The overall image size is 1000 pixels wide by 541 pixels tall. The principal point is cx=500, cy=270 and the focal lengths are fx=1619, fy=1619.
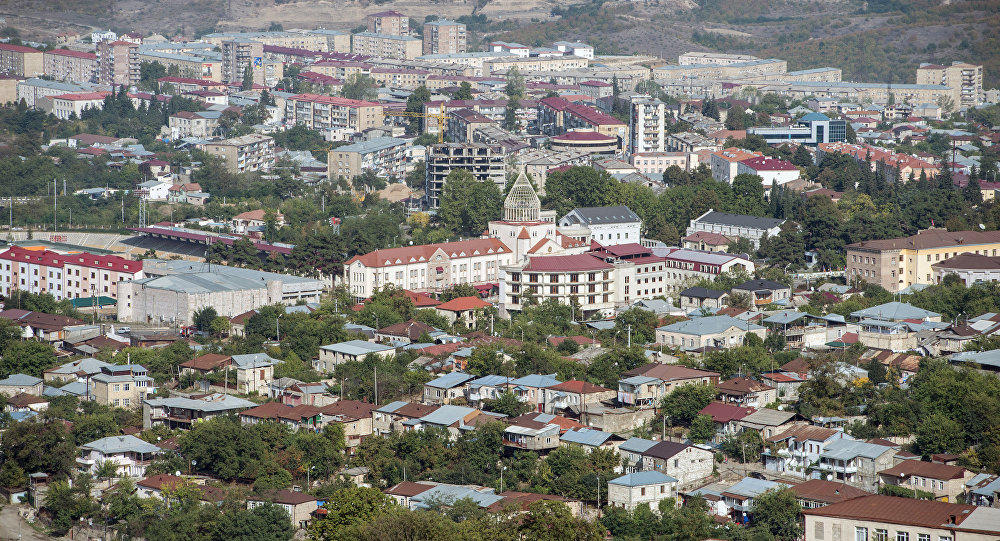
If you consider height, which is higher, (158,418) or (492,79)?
(492,79)

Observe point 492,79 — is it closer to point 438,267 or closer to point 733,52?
point 733,52

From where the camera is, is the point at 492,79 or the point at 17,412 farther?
the point at 492,79

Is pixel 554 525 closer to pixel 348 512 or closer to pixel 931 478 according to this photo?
pixel 348 512

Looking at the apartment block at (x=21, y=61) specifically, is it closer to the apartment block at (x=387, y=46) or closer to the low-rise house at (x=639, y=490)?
the apartment block at (x=387, y=46)

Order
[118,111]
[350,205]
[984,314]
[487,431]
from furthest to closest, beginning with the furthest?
[118,111], [350,205], [984,314], [487,431]

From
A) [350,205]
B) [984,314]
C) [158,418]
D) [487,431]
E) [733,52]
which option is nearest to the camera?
[487,431]

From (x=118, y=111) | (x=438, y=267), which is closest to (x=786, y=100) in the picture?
(x=118, y=111)
